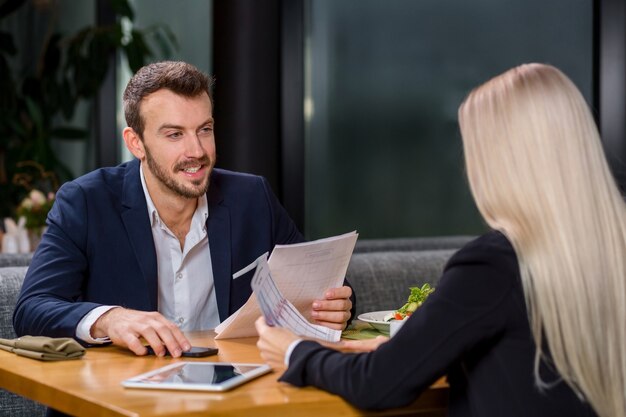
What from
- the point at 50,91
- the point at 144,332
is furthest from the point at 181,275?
the point at 50,91

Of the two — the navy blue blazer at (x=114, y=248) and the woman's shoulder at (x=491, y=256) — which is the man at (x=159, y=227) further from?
the woman's shoulder at (x=491, y=256)

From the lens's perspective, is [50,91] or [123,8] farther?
[50,91]

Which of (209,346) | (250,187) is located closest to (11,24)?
(250,187)

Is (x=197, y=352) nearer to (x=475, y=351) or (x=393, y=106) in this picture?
(x=475, y=351)

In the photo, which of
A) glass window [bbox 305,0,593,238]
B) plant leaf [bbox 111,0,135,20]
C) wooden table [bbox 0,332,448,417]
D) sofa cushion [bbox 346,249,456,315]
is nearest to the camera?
wooden table [bbox 0,332,448,417]

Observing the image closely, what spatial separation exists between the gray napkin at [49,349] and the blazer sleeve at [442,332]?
635 mm

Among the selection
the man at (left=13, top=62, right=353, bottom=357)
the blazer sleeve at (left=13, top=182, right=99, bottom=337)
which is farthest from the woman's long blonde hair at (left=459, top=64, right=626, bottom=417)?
the blazer sleeve at (left=13, top=182, right=99, bottom=337)

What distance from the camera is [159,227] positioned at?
2688 millimetres

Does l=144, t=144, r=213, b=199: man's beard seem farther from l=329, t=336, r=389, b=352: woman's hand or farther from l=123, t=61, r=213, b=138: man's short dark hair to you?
l=329, t=336, r=389, b=352: woman's hand

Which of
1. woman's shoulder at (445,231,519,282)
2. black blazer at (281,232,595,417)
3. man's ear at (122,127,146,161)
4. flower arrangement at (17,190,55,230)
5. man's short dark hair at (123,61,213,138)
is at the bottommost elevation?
flower arrangement at (17,190,55,230)

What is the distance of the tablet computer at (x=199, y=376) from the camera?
1.65 meters

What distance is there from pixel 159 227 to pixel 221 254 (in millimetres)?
183

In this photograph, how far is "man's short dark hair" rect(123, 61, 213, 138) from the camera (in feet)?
8.63

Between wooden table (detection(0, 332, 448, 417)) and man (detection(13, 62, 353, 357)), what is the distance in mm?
484
